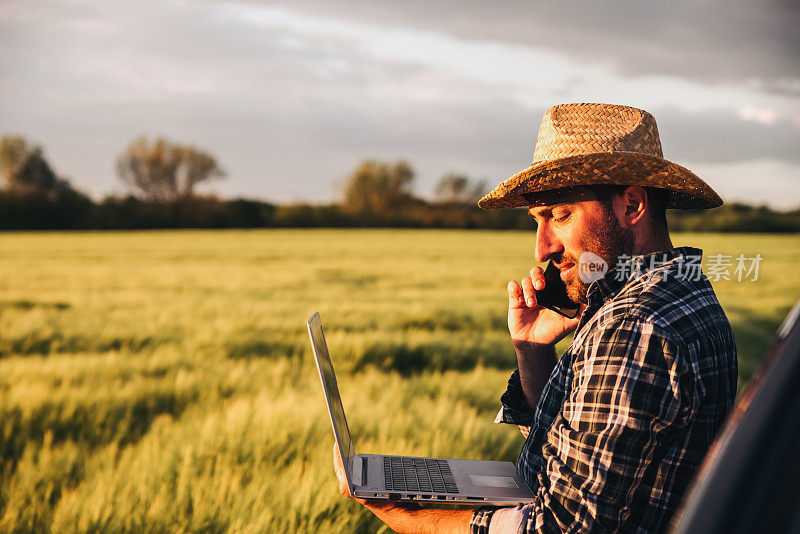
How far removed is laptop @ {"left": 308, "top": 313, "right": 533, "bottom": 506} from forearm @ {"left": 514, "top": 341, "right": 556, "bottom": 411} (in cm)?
28

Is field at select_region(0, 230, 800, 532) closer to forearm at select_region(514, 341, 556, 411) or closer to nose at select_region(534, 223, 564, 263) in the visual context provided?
forearm at select_region(514, 341, 556, 411)

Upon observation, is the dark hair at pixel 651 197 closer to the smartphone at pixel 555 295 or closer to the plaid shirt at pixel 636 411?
the plaid shirt at pixel 636 411

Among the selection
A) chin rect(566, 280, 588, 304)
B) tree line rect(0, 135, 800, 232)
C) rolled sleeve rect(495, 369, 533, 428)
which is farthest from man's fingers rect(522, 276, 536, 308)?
tree line rect(0, 135, 800, 232)

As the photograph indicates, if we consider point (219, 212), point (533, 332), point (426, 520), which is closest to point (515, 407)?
point (533, 332)

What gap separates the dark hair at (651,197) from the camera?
6.52 feet

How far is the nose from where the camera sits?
2.02m

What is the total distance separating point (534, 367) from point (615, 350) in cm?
100

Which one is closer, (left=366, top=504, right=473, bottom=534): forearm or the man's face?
(left=366, top=504, right=473, bottom=534): forearm

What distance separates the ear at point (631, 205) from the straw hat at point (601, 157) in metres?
0.03

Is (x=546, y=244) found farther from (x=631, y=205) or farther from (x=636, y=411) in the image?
(x=636, y=411)

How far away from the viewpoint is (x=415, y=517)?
1.93m

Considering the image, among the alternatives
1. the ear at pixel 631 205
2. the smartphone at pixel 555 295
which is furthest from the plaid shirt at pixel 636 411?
the smartphone at pixel 555 295

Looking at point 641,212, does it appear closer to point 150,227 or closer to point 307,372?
point 307,372

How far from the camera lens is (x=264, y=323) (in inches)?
300
